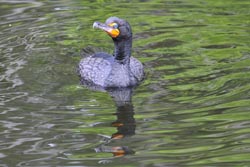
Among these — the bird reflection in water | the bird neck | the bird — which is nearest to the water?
the bird reflection in water

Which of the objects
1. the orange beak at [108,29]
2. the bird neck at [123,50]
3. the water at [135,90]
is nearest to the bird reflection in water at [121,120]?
the water at [135,90]

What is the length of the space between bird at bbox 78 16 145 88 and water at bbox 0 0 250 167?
0.20 m

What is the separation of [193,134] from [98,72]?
10.3 ft

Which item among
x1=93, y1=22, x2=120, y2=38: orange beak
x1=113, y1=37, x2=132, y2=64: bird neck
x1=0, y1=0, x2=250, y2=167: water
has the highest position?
x1=93, y1=22, x2=120, y2=38: orange beak

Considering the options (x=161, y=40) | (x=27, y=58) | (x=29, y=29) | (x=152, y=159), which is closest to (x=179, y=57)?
(x=161, y=40)

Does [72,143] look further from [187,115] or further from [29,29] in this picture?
[29,29]

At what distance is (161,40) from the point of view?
13.0 m

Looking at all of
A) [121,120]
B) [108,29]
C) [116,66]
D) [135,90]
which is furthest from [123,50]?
[121,120]

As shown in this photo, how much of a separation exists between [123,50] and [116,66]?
24 cm

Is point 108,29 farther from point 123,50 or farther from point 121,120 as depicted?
point 121,120

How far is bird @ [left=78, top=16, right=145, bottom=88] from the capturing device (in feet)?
36.4

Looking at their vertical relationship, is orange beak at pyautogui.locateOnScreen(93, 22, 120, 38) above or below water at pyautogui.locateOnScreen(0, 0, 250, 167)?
above

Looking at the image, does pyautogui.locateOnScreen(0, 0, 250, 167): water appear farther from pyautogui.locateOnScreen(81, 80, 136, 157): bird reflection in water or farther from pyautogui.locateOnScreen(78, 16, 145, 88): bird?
pyautogui.locateOnScreen(78, 16, 145, 88): bird

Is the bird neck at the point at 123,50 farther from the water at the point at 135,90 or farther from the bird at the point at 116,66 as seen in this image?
the water at the point at 135,90
